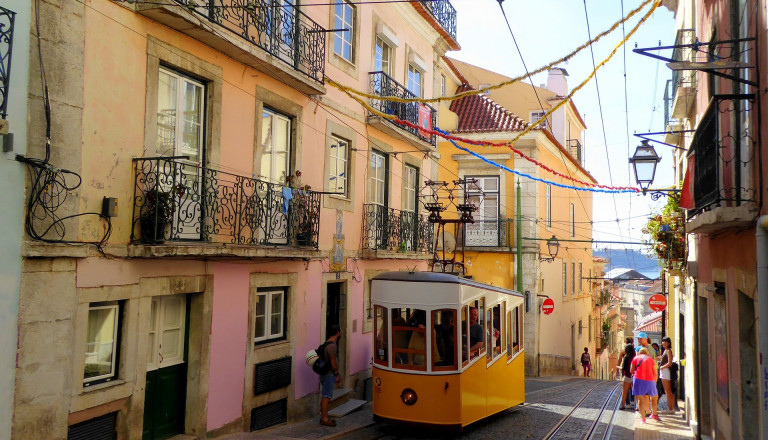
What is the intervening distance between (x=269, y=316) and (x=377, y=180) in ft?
16.6

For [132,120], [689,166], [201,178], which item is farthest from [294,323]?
[689,166]

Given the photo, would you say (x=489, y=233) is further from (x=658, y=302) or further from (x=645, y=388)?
(x=645, y=388)

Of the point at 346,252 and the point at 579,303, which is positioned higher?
the point at 346,252

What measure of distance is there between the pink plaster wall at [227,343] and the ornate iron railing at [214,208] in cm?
59

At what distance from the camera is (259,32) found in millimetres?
9578

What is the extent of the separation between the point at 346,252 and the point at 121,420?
6329mm

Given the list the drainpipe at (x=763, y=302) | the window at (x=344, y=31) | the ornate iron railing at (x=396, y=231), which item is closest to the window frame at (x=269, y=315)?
the ornate iron railing at (x=396, y=231)

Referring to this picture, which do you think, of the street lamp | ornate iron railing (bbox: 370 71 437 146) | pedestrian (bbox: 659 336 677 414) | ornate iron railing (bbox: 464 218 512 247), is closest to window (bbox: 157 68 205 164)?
ornate iron railing (bbox: 370 71 437 146)

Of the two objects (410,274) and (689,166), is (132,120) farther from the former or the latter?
(689,166)

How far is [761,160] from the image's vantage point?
6.07 m

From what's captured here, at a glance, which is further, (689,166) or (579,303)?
(579,303)

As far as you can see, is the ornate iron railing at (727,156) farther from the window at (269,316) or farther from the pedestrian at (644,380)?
the window at (269,316)

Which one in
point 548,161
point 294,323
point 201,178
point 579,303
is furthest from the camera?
point 579,303

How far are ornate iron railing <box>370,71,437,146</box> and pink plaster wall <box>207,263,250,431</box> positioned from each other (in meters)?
5.12
